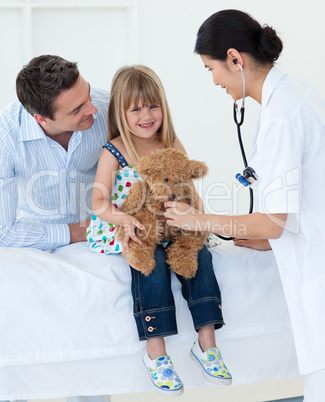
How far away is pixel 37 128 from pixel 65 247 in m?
0.45

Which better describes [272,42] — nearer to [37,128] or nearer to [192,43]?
[37,128]

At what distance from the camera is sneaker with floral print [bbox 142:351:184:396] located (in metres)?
1.64

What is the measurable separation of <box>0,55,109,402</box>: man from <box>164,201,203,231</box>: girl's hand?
1.70 feet

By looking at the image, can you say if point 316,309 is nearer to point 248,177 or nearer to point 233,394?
point 248,177

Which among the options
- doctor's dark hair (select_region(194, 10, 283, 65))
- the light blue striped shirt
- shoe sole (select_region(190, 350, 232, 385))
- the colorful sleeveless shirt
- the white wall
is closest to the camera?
doctor's dark hair (select_region(194, 10, 283, 65))

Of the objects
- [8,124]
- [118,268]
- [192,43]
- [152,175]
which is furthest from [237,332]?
[192,43]

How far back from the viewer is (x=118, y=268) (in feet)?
5.98

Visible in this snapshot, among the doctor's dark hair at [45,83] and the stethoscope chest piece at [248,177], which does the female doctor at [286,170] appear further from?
the doctor's dark hair at [45,83]

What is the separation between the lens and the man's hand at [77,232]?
6.89ft

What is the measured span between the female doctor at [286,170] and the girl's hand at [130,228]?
0.23 meters

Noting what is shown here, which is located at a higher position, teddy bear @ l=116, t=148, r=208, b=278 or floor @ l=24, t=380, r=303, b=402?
teddy bear @ l=116, t=148, r=208, b=278

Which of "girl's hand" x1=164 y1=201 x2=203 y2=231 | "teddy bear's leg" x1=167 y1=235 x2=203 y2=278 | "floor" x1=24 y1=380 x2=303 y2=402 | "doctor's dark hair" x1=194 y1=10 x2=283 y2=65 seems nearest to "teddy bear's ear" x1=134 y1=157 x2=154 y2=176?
"girl's hand" x1=164 y1=201 x2=203 y2=231

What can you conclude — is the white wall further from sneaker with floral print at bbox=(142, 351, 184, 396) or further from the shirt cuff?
sneaker with floral print at bbox=(142, 351, 184, 396)

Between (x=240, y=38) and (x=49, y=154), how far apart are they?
912mm
